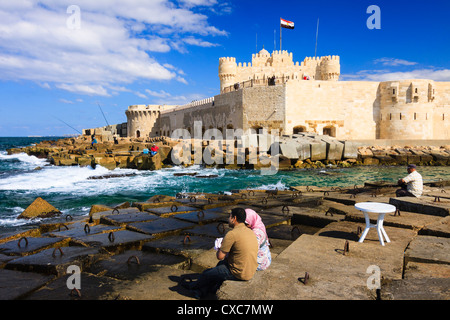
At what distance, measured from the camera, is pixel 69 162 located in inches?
885

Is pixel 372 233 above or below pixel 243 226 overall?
below

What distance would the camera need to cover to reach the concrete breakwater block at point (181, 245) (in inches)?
165

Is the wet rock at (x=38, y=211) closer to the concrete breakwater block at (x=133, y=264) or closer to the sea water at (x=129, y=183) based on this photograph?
the sea water at (x=129, y=183)

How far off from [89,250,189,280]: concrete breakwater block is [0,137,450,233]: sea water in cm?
537

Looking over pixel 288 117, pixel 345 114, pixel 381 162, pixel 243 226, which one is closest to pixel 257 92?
pixel 288 117

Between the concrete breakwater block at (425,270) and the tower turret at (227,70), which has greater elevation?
the tower turret at (227,70)

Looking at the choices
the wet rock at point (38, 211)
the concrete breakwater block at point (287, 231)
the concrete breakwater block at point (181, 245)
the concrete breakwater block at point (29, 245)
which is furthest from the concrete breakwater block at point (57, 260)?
the wet rock at point (38, 211)

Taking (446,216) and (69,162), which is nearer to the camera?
(446,216)

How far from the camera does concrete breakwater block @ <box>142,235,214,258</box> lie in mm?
4195

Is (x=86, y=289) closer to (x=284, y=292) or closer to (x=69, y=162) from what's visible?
(x=284, y=292)

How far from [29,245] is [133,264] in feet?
6.52

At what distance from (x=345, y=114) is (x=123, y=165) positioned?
64.0 feet

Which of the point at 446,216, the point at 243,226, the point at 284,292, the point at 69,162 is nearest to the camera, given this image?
the point at 284,292

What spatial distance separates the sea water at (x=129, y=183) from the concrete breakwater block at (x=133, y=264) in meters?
5.37
